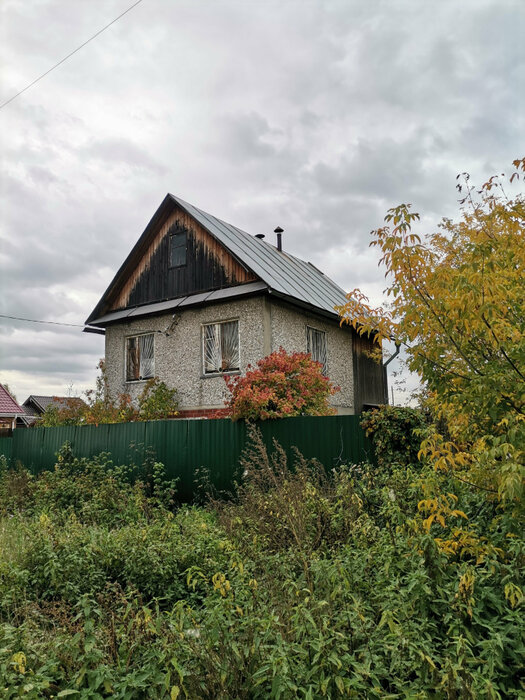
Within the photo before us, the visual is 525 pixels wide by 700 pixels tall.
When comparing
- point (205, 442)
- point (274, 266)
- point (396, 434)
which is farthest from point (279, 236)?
point (396, 434)

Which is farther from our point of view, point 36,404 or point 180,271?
point 36,404

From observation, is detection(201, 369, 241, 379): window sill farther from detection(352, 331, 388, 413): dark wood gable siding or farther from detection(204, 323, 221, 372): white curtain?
detection(352, 331, 388, 413): dark wood gable siding

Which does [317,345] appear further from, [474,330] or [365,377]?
[474,330]

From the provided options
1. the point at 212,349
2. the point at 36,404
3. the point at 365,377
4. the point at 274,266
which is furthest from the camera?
the point at 36,404

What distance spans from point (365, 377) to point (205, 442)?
7.59 m

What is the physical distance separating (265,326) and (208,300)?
1695mm

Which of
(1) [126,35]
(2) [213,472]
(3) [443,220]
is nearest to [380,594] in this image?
(2) [213,472]

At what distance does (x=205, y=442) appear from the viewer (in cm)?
945

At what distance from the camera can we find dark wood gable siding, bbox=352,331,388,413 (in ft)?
49.9

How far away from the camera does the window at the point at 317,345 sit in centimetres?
1347

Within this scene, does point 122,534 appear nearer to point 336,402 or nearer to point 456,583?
point 456,583

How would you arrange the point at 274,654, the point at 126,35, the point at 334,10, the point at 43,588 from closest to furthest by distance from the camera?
the point at 274,654, the point at 43,588, the point at 334,10, the point at 126,35

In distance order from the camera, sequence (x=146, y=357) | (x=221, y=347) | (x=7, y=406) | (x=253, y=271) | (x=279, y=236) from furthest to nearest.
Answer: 1. (x=7, y=406)
2. (x=279, y=236)
3. (x=146, y=357)
4. (x=221, y=347)
5. (x=253, y=271)

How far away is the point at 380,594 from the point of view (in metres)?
3.20
